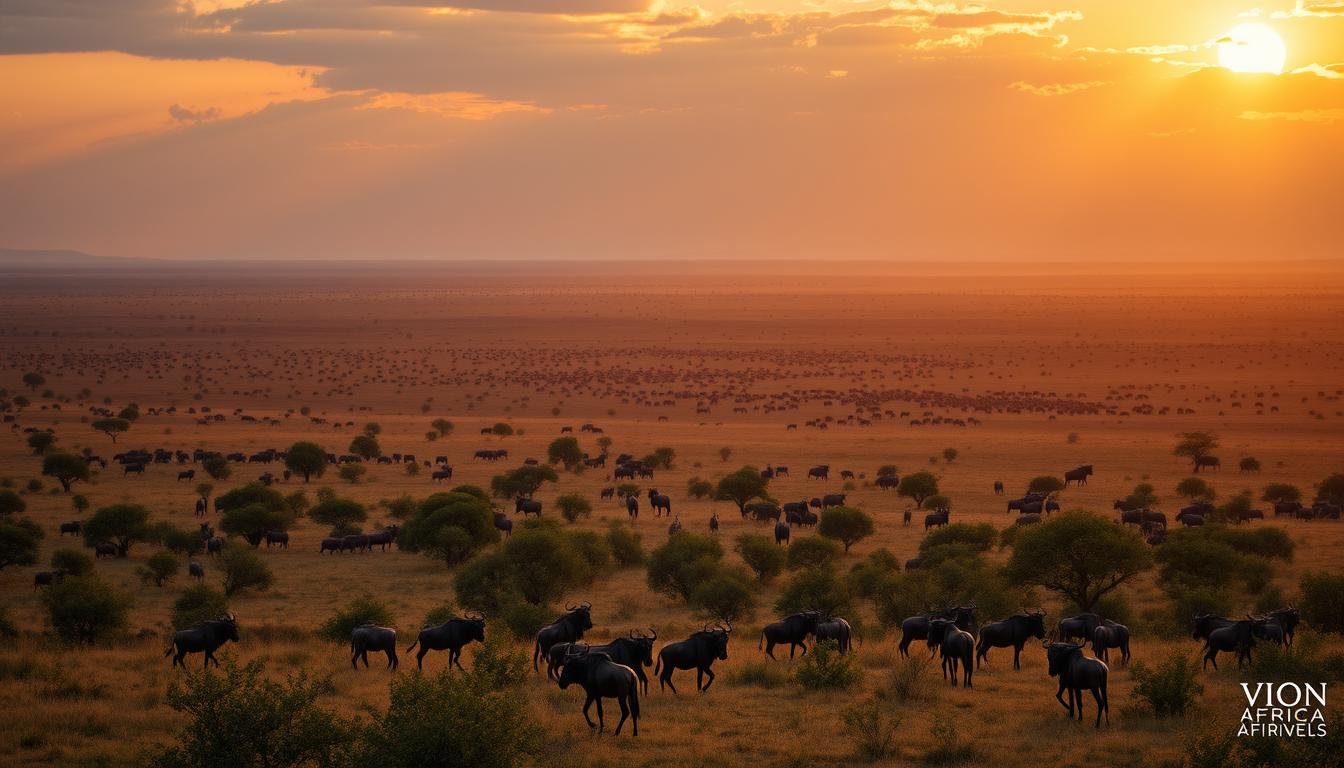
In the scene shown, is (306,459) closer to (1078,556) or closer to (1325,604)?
(1078,556)

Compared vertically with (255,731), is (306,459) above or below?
below

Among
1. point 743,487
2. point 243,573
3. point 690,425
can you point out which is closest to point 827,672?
point 243,573

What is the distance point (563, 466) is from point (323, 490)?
16472 mm

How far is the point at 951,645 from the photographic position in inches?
719

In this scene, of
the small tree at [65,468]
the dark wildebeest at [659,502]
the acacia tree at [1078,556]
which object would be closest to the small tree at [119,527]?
the small tree at [65,468]

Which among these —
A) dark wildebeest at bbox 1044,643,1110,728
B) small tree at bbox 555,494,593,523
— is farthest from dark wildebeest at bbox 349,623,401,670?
small tree at bbox 555,494,593,523

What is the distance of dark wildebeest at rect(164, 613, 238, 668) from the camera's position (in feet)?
65.4

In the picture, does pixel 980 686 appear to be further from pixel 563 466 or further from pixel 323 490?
pixel 563 466

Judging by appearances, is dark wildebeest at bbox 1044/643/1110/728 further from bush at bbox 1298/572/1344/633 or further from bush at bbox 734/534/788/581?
bush at bbox 734/534/788/581

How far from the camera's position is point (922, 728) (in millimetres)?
15766

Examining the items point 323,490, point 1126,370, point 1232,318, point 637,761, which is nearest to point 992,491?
point 323,490

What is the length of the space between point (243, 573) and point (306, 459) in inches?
971

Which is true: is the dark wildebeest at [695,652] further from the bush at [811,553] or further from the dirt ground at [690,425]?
the bush at [811,553]

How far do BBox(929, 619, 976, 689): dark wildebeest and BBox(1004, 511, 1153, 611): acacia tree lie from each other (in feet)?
23.1
